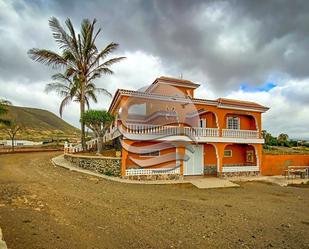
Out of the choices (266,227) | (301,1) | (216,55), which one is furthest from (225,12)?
(266,227)

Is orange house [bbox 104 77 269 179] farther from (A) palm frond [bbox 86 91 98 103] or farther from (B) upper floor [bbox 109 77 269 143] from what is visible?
(A) palm frond [bbox 86 91 98 103]

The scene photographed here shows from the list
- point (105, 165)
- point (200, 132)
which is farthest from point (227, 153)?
point (105, 165)

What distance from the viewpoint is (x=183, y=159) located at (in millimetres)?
14656

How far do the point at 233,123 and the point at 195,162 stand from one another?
542 cm

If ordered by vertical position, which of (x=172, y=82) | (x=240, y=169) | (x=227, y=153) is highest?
(x=172, y=82)

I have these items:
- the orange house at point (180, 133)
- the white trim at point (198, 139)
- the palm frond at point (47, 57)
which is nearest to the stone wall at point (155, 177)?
the orange house at point (180, 133)

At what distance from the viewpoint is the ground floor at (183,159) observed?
13.6 meters

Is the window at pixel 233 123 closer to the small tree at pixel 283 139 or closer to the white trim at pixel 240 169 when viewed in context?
the white trim at pixel 240 169

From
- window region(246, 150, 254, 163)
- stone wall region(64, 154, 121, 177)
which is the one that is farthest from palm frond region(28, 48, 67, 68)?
window region(246, 150, 254, 163)

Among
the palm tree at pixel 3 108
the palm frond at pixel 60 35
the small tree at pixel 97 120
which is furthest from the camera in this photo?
the palm tree at pixel 3 108

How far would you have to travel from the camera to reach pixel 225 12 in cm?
1182

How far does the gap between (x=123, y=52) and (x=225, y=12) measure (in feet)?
31.0

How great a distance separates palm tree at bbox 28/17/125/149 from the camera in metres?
15.6

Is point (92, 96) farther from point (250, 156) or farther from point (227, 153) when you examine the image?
point (250, 156)
